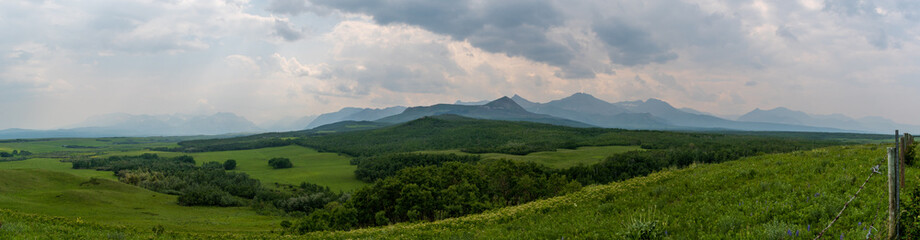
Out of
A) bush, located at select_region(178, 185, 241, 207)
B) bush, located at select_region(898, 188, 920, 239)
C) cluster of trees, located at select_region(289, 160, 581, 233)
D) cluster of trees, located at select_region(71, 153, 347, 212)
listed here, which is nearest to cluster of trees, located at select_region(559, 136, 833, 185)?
cluster of trees, located at select_region(289, 160, 581, 233)

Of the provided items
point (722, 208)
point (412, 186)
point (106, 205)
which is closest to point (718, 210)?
point (722, 208)

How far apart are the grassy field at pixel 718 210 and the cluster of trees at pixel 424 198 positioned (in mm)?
21493

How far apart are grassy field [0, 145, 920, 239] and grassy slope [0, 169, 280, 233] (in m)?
50.7

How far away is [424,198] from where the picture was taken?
54.6m

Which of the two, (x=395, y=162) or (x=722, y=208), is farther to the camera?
(x=395, y=162)

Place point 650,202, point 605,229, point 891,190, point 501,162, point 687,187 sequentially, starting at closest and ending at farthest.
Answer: point 891,190, point 605,229, point 650,202, point 687,187, point 501,162

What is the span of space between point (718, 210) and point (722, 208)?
15cm

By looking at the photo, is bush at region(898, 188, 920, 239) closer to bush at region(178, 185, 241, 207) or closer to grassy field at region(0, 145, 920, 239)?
grassy field at region(0, 145, 920, 239)

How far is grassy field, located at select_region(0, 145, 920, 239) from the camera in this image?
31.0ft

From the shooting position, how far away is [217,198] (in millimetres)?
108125

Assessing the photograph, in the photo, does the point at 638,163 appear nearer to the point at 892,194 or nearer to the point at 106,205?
the point at 892,194

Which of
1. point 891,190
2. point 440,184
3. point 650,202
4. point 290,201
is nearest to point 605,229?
point 650,202

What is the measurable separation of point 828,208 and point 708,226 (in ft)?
9.27

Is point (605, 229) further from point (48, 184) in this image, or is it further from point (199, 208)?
point (48, 184)
